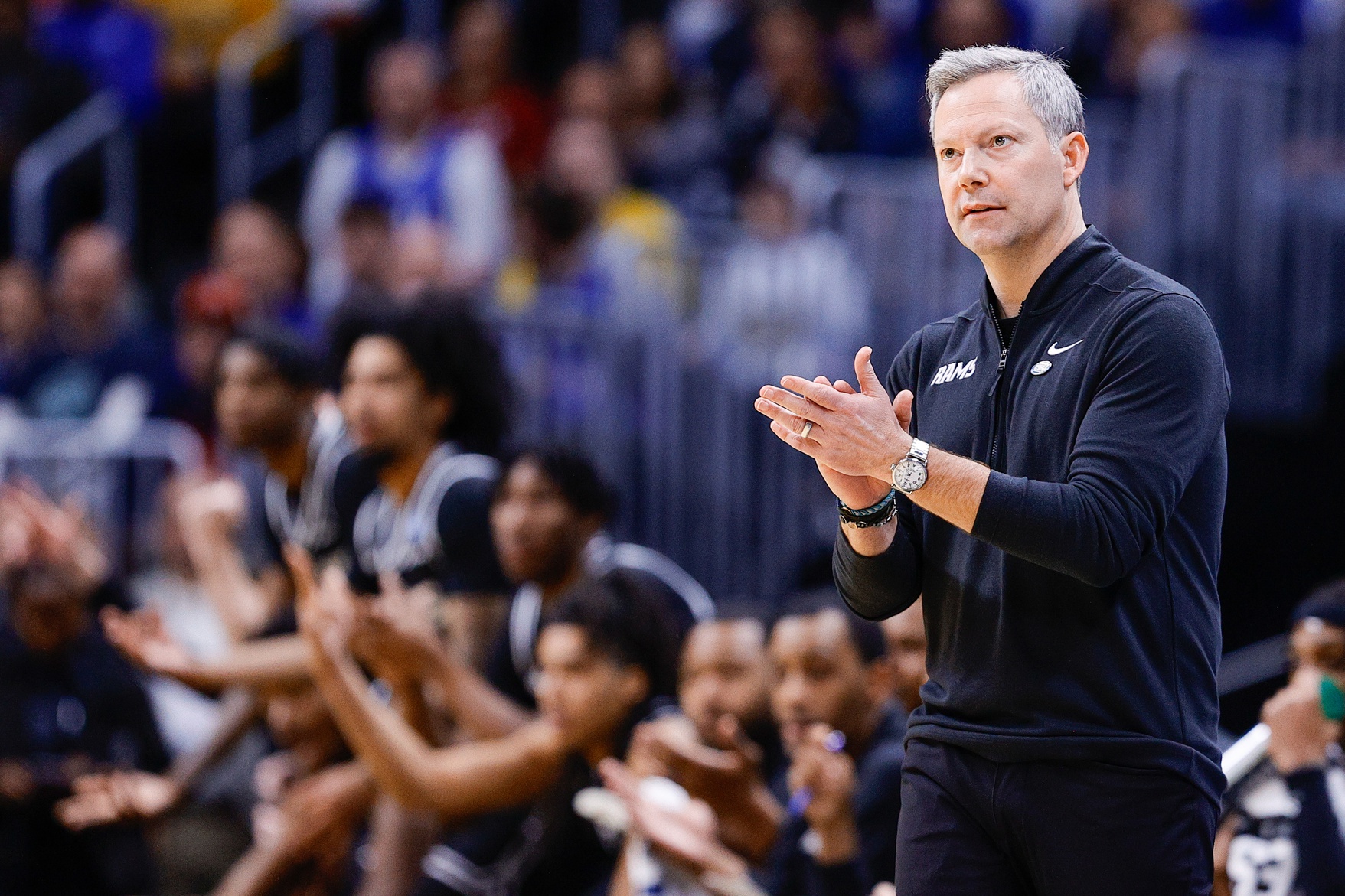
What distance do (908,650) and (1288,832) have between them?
41.0 inches

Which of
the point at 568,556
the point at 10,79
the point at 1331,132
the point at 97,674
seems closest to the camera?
the point at 568,556

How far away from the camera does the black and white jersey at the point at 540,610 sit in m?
5.19

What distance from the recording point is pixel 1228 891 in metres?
3.61

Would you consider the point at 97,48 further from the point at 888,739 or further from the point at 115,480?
the point at 888,739

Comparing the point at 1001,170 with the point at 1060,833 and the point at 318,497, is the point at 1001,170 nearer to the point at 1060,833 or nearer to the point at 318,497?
the point at 1060,833

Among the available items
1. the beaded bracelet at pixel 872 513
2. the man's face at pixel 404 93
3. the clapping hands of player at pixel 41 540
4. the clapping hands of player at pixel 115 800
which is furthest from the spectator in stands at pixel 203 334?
the beaded bracelet at pixel 872 513

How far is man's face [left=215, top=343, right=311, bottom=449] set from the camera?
6.56 metres

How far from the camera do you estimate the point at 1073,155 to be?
2.85 meters

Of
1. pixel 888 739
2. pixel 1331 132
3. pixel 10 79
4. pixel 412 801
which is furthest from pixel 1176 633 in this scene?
pixel 10 79

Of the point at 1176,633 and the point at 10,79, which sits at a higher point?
the point at 10,79

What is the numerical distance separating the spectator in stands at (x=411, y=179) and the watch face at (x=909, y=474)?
19.0 feet

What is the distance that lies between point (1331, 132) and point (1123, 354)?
4193 millimetres

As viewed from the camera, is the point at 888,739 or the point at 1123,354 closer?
the point at 1123,354

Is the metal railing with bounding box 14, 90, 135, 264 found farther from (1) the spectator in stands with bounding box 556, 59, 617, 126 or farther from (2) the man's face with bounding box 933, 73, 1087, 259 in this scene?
(2) the man's face with bounding box 933, 73, 1087, 259
